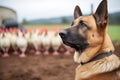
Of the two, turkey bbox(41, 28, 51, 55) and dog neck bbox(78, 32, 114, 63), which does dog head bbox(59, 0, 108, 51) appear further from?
turkey bbox(41, 28, 51, 55)

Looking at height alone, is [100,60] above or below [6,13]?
below

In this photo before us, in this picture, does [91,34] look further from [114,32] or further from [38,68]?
[38,68]

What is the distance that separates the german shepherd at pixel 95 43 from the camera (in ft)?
4.17

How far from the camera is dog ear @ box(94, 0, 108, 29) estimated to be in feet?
4.09

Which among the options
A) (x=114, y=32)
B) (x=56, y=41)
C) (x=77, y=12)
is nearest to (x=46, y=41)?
(x=56, y=41)

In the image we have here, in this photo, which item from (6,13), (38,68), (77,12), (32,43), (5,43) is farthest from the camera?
(32,43)

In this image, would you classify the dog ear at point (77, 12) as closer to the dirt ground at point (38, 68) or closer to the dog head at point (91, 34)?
the dog head at point (91, 34)

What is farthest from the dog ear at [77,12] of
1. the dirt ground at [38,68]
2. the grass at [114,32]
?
the dirt ground at [38,68]

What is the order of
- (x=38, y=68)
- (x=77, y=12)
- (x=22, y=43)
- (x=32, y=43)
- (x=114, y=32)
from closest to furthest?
(x=77, y=12), (x=114, y=32), (x=38, y=68), (x=22, y=43), (x=32, y=43)

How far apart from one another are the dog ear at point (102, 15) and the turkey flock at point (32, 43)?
1403 mm

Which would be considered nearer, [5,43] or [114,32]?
[114,32]

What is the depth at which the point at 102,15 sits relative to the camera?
126 cm

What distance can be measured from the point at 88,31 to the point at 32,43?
63.8 inches

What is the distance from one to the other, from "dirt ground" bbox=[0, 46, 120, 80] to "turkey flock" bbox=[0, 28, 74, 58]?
0.11 metres
